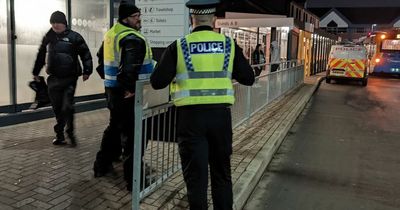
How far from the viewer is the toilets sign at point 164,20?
5453 millimetres

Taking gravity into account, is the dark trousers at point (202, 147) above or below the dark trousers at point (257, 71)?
below

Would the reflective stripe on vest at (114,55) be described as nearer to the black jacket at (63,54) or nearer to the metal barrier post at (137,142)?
the metal barrier post at (137,142)

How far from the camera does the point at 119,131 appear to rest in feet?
14.3

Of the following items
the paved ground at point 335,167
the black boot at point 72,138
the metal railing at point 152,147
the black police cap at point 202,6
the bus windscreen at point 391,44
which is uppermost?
the bus windscreen at point 391,44

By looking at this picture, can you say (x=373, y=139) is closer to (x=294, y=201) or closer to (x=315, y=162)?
(x=315, y=162)

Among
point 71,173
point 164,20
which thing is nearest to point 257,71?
point 164,20

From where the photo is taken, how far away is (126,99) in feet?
13.3

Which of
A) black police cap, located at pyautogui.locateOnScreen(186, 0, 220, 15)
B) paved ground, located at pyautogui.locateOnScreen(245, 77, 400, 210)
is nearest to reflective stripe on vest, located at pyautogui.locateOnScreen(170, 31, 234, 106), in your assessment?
black police cap, located at pyautogui.locateOnScreen(186, 0, 220, 15)

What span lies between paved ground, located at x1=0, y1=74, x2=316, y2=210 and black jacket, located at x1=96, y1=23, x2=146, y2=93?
3.49ft

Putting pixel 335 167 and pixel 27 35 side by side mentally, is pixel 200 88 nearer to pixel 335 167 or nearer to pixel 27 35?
pixel 335 167

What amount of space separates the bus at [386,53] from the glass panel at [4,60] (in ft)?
84.1

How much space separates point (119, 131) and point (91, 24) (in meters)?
5.40

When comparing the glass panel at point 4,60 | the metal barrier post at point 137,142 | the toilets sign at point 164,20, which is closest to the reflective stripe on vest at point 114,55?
the metal barrier post at point 137,142

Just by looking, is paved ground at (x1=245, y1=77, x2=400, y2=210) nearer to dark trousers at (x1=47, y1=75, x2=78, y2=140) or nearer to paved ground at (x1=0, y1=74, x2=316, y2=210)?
paved ground at (x1=0, y1=74, x2=316, y2=210)
